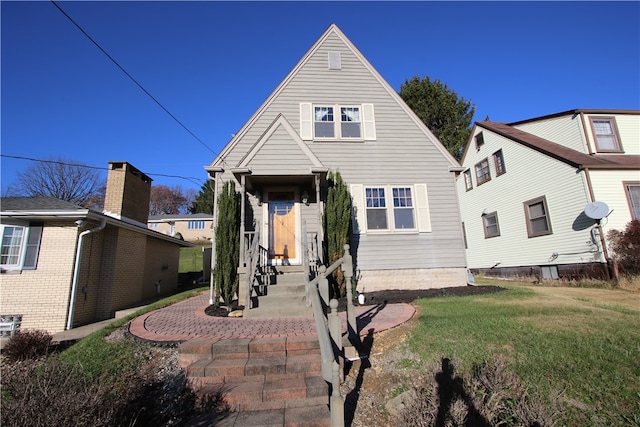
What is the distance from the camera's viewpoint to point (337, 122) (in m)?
10.3

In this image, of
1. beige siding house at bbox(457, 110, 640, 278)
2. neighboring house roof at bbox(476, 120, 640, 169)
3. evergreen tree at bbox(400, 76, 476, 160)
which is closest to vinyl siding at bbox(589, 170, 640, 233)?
beige siding house at bbox(457, 110, 640, 278)

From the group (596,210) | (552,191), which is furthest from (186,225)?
(596,210)

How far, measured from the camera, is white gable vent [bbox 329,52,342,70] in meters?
10.7

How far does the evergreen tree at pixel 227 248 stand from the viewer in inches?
298

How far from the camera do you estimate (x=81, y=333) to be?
7414mm

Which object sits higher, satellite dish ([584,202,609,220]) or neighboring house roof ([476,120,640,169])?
neighboring house roof ([476,120,640,169])

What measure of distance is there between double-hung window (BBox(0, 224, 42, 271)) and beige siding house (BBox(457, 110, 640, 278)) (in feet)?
58.7

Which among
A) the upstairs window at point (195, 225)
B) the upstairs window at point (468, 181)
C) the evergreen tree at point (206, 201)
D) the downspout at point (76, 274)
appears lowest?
the downspout at point (76, 274)

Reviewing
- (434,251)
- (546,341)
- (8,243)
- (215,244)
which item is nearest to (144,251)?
(8,243)

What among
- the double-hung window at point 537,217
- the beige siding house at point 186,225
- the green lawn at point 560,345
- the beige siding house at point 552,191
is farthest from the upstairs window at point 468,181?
the beige siding house at point 186,225

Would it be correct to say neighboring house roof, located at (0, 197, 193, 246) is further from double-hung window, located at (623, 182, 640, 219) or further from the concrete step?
double-hung window, located at (623, 182, 640, 219)

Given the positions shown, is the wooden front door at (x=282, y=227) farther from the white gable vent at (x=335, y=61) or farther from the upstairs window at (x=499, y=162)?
the upstairs window at (x=499, y=162)

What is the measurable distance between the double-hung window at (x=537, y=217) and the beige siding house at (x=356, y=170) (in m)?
5.51

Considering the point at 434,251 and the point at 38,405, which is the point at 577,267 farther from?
the point at 38,405
